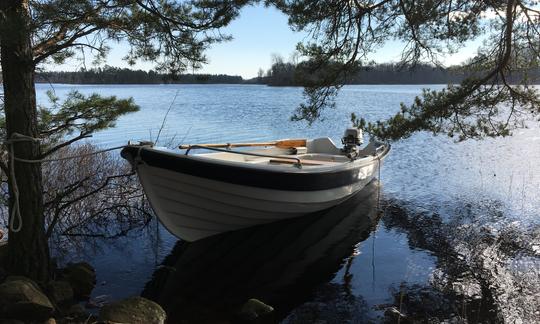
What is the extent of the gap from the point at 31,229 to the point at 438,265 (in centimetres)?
509

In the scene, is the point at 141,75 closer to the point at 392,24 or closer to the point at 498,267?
the point at 392,24

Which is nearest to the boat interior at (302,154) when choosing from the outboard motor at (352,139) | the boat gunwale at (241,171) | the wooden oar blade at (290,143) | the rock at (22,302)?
the wooden oar blade at (290,143)

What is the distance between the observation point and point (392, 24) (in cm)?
704

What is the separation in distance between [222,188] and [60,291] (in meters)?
2.40

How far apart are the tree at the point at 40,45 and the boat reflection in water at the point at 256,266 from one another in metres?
1.64

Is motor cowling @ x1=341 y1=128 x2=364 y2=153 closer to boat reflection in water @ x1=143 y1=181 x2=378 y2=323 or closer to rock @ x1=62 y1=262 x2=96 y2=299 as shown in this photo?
boat reflection in water @ x1=143 y1=181 x2=378 y2=323

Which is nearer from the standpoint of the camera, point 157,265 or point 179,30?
point 179,30

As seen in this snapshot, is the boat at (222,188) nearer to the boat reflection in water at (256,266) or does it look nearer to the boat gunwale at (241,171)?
the boat gunwale at (241,171)

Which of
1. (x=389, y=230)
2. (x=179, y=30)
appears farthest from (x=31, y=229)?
(x=389, y=230)

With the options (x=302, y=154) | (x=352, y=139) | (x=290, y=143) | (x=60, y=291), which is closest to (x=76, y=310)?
(x=60, y=291)

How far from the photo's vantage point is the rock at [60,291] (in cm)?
457

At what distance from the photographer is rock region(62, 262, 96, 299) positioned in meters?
5.14

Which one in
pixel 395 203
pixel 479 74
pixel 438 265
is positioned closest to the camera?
pixel 438 265

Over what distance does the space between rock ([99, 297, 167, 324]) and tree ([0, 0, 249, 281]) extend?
0.88 metres
